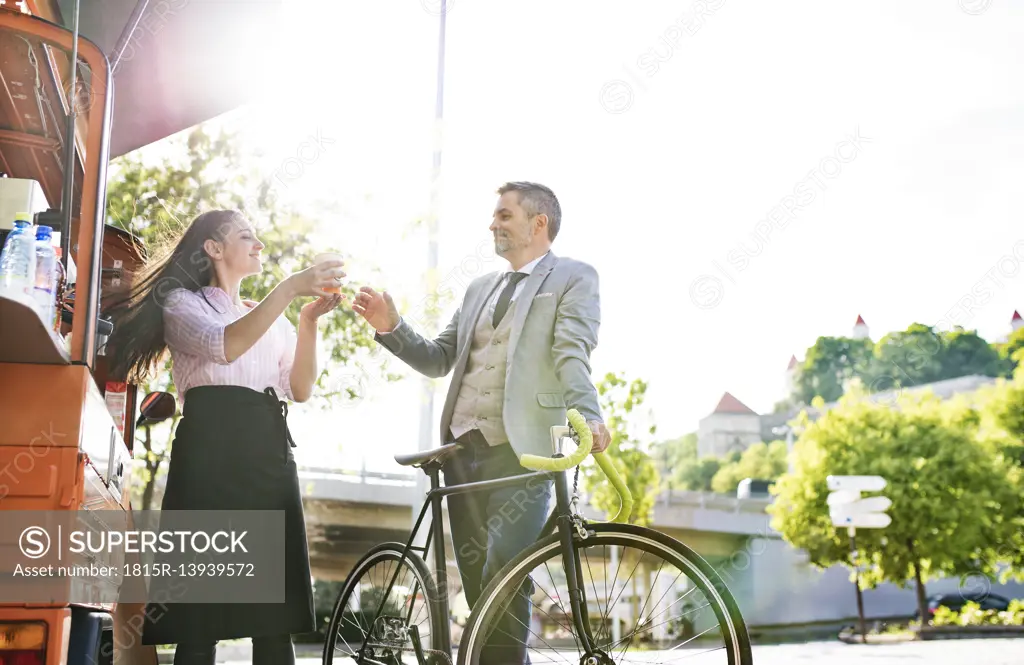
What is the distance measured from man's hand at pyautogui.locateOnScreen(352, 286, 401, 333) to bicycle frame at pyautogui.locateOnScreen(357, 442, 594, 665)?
67cm

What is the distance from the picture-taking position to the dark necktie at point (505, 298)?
4.06 meters

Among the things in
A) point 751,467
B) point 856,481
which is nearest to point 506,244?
point 856,481

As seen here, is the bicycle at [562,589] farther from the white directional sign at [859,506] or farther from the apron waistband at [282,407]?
the white directional sign at [859,506]

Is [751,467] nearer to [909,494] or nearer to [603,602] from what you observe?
[909,494]

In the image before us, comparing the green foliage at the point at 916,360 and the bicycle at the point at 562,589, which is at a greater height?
the green foliage at the point at 916,360

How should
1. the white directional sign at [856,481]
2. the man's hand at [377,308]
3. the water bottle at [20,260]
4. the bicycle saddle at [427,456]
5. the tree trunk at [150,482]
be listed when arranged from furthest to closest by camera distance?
the white directional sign at [856,481] < the tree trunk at [150,482] < the man's hand at [377,308] < the bicycle saddle at [427,456] < the water bottle at [20,260]

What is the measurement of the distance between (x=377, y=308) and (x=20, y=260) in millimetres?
1574

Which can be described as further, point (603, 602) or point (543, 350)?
point (543, 350)

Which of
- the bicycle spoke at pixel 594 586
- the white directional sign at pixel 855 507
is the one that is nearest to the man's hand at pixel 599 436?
the bicycle spoke at pixel 594 586

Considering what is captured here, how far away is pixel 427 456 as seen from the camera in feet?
12.1

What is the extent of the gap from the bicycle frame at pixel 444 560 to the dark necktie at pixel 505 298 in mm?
679

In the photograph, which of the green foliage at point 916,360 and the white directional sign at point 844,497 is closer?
the white directional sign at point 844,497

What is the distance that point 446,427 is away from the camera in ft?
13.2

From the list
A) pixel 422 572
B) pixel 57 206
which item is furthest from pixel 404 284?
pixel 422 572
